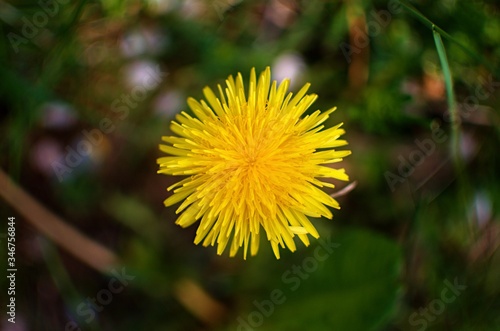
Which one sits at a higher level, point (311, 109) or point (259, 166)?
point (311, 109)

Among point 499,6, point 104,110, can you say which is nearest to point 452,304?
point 499,6

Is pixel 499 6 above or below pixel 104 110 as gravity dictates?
above

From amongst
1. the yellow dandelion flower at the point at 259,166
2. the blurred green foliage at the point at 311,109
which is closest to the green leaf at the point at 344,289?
the blurred green foliage at the point at 311,109

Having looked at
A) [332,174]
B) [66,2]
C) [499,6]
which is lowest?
[332,174]

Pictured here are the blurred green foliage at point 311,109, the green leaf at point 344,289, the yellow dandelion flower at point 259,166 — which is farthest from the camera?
the blurred green foliage at point 311,109

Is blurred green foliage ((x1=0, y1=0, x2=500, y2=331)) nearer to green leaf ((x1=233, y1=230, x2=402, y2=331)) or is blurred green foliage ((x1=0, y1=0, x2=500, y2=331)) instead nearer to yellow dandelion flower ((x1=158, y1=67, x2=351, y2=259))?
green leaf ((x1=233, y1=230, x2=402, y2=331))

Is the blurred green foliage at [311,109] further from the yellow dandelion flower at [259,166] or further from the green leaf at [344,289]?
the yellow dandelion flower at [259,166]

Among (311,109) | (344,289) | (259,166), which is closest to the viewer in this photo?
(259,166)

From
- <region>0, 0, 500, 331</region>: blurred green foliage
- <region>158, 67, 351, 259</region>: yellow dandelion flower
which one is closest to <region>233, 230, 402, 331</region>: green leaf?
<region>0, 0, 500, 331</region>: blurred green foliage

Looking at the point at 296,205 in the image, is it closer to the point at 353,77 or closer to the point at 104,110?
the point at 353,77
